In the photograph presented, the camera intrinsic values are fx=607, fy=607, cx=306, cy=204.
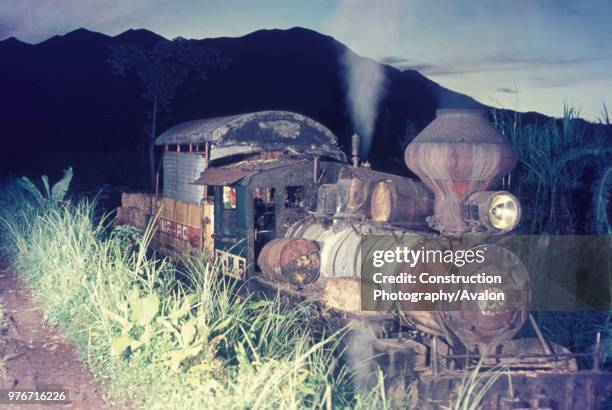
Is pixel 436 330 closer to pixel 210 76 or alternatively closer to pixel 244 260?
pixel 244 260

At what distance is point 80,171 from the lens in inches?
1240

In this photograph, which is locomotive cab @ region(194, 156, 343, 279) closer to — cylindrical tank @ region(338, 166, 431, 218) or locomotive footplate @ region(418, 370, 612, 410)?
cylindrical tank @ region(338, 166, 431, 218)

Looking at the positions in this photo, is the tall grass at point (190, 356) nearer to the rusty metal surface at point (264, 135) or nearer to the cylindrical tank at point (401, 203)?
the cylindrical tank at point (401, 203)

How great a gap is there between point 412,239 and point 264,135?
5.37 metres

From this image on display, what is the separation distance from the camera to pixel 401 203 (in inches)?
250

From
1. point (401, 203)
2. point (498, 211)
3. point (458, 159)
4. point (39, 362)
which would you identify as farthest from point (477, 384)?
point (39, 362)

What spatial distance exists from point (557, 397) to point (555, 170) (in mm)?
3629

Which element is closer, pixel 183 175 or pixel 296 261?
pixel 296 261

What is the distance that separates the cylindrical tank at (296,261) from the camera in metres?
7.22

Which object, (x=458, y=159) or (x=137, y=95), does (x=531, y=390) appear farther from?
(x=137, y=95)

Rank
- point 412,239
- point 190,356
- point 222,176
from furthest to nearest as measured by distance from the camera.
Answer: point 222,176 → point 412,239 → point 190,356

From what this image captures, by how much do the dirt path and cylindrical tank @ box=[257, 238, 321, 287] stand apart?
2.45m

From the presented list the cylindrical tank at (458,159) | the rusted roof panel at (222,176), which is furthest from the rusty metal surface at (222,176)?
the cylindrical tank at (458,159)

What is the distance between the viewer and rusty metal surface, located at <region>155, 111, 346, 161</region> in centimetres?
1046
